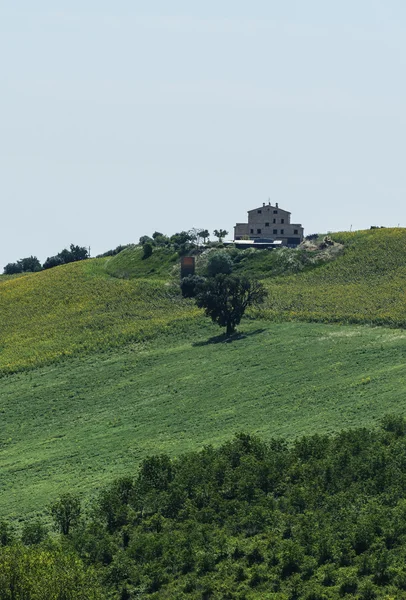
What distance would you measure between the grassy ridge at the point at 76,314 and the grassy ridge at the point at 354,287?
14.5m

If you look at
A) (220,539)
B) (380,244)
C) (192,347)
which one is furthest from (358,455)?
(380,244)

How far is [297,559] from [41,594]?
14925 millimetres

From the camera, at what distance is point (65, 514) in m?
65.0

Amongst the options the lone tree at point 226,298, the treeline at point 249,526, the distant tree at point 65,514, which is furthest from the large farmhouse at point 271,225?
the distant tree at point 65,514

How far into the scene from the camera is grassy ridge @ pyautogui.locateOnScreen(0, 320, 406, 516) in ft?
258

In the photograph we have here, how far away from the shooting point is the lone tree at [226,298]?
383ft

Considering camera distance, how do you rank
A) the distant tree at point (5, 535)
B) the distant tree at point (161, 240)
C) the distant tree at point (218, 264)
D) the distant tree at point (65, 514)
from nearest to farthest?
1. the distant tree at point (5, 535)
2. the distant tree at point (65, 514)
3. the distant tree at point (218, 264)
4. the distant tree at point (161, 240)

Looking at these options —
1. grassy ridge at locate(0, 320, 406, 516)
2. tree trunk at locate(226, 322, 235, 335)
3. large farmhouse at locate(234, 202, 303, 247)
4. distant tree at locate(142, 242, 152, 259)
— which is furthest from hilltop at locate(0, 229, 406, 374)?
large farmhouse at locate(234, 202, 303, 247)

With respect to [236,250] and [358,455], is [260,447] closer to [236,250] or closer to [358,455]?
[358,455]

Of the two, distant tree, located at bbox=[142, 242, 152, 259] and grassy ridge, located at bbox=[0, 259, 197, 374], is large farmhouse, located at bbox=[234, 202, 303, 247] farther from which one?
grassy ridge, located at bbox=[0, 259, 197, 374]

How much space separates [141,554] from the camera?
59219mm

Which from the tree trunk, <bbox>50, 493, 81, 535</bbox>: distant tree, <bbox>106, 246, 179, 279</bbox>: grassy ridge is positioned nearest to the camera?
<bbox>50, 493, 81, 535</bbox>: distant tree

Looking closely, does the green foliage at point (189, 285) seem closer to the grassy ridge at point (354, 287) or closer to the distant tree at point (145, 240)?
the grassy ridge at point (354, 287)

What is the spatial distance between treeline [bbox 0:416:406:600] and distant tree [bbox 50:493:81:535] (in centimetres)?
8
